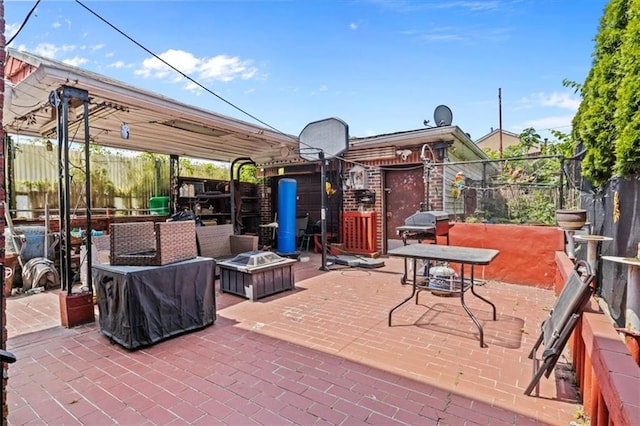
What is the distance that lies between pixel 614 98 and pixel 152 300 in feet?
14.4

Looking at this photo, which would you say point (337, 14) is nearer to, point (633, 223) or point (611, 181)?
point (611, 181)

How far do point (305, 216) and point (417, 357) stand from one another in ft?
20.7

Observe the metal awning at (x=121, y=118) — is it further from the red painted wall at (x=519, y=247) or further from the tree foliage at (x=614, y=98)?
the tree foliage at (x=614, y=98)

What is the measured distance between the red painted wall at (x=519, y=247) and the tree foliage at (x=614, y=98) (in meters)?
1.88

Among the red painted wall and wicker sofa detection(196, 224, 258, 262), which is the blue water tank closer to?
wicker sofa detection(196, 224, 258, 262)

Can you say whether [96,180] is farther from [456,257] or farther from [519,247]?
[519,247]

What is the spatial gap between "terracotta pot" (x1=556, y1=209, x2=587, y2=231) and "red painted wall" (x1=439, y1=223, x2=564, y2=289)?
5.72 ft

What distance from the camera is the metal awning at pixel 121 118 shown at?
342cm

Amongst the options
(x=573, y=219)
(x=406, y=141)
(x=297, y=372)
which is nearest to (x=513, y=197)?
(x=406, y=141)

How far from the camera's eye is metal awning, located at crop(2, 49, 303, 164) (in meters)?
3.42

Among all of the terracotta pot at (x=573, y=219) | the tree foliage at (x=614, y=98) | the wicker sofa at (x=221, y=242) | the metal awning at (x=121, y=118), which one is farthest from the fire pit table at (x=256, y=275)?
the tree foliage at (x=614, y=98)

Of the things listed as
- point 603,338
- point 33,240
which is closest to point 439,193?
point 603,338

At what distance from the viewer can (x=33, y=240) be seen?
5316 mm

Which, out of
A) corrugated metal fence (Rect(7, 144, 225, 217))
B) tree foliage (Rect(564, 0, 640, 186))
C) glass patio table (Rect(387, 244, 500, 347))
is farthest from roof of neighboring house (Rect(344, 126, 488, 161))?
corrugated metal fence (Rect(7, 144, 225, 217))
